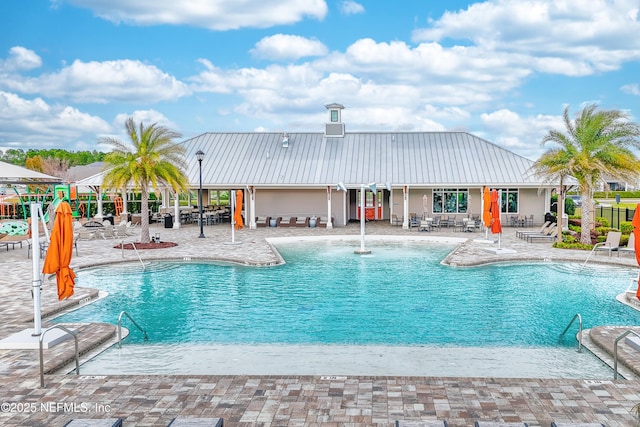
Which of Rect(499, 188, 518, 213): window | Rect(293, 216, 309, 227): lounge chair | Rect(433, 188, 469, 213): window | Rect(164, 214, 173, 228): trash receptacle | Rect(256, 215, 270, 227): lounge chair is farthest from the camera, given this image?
Rect(433, 188, 469, 213): window

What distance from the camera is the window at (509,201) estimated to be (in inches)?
1184

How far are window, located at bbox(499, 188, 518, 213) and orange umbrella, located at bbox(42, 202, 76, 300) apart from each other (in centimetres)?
2562

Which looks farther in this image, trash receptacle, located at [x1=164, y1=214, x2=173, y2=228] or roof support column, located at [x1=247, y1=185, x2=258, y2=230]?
roof support column, located at [x1=247, y1=185, x2=258, y2=230]

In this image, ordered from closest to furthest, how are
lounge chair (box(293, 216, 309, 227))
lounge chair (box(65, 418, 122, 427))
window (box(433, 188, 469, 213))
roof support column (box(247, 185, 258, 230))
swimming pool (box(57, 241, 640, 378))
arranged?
lounge chair (box(65, 418, 122, 427)) < swimming pool (box(57, 241, 640, 378)) < roof support column (box(247, 185, 258, 230)) < lounge chair (box(293, 216, 309, 227)) < window (box(433, 188, 469, 213))

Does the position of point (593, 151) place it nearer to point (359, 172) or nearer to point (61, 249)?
point (359, 172)

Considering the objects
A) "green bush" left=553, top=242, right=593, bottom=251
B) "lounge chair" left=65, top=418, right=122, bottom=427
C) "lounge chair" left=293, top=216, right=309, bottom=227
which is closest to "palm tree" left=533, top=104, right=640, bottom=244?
"green bush" left=553, top=242, right=593, bottom=251

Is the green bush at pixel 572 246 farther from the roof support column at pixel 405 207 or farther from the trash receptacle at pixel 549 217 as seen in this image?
the roof support column at pixel 405 207

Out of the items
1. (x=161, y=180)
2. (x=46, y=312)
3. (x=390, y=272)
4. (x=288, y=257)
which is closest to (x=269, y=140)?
(x=161, y=180)

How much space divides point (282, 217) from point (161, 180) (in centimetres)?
978

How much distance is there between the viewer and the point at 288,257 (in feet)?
62.7


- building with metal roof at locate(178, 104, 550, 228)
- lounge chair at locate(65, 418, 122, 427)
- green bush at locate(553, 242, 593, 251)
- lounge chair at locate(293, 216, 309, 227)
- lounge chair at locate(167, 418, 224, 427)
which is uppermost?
building with metal roof at locate(178, 104, 550, 228)

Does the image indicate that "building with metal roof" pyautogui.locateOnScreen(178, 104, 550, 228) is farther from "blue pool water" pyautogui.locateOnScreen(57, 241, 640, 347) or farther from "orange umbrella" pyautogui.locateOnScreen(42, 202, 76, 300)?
"orange umbrella" pyautogui.locateOnScreen(42, 202, 76, 300)

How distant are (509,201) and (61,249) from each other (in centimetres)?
2619

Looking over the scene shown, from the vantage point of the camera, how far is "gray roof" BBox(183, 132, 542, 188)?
29250 millimetres
